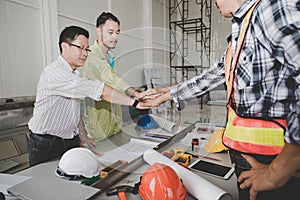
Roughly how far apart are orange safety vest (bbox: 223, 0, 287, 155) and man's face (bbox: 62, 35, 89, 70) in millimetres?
489

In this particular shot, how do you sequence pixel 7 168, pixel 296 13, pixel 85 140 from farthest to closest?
pixel 7 168 < pixel 85 140 < pixel 296 13

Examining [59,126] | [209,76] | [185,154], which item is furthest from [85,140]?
[209,76]

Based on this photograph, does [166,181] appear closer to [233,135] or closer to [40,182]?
[233,135]

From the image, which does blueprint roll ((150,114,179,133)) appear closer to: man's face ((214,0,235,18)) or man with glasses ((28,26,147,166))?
man with glasses ((28,26,147,166))

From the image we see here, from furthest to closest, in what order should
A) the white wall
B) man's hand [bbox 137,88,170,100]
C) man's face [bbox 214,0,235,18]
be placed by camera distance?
the white wall
man's hand [bbox 137,88,170,100]
man's face [bbox 214,0,235,18]

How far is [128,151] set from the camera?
0.63m

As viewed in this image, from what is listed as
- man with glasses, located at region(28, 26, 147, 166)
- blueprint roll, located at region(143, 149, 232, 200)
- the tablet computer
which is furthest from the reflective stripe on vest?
man with glasses, located at region(28, 26, 147, 166)

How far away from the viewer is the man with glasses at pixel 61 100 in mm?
689

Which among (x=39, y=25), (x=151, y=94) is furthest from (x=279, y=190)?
(x=39, y=25)

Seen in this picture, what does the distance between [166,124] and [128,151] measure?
6.1 inches

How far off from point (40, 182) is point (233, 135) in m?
0.43

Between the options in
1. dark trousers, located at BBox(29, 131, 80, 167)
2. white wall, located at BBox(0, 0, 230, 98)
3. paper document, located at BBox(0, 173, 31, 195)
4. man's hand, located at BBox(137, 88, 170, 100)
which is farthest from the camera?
white wall, located at BBox(0, 0, 230, 98)

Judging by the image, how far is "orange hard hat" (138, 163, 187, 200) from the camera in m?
0.38

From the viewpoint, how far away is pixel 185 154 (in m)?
0.60
